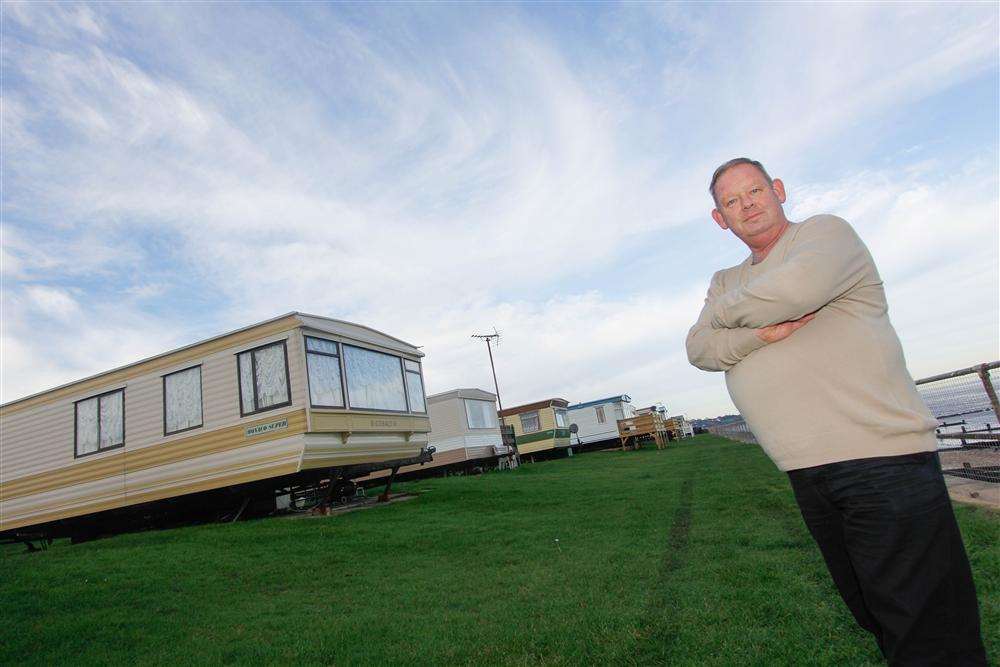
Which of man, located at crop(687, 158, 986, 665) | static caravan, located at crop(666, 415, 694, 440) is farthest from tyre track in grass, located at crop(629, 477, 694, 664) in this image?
static caravan, located at crop(666, 415, 694, 440)

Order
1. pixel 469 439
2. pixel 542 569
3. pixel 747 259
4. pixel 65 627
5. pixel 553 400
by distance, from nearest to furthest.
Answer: pixel 747 259, pixel 65 627, pixel 542 569, pixel 469 439, pixel 553 400

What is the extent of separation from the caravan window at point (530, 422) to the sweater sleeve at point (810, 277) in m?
32.9

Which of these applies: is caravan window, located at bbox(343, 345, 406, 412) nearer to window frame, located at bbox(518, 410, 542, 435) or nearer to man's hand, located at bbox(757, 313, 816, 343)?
man's hand, located at bbox(757, 313, 816, 343)

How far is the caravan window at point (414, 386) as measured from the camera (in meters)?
15.4

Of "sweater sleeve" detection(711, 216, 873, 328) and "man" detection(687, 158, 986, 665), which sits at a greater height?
"sweater sleeve" detection(711, 216, 873, 328)

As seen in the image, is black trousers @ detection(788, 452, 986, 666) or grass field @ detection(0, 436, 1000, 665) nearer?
black trousers @ detection(788, 452, 986, 666)

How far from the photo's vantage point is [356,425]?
41.4 ft

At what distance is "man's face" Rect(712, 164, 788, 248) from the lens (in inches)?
82.4

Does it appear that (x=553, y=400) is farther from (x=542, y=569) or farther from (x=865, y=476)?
(x=865, y=476)

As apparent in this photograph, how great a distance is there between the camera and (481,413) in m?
26.8

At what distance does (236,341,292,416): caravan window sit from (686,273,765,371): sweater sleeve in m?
10.3

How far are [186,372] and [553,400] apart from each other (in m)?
24.3

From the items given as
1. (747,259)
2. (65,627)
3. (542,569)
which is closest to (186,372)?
(65,627)

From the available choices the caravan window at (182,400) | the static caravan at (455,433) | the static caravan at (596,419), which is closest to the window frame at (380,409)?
the caravan window at (182,400)
